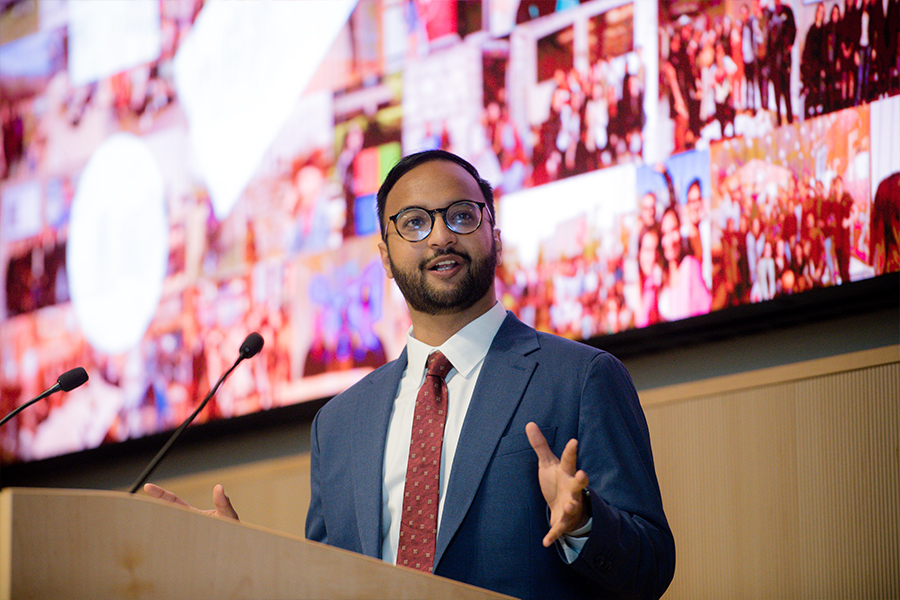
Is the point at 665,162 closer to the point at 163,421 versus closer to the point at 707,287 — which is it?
the point at 707,287

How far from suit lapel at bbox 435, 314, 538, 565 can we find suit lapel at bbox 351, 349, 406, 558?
0.18 meters

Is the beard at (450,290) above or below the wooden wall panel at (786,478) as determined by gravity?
above

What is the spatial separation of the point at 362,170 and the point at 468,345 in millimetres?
1600

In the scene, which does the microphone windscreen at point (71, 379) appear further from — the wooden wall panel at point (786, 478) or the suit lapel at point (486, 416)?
the wooden wall panel at point (786, 478)

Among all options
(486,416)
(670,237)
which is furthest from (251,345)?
(670,237)

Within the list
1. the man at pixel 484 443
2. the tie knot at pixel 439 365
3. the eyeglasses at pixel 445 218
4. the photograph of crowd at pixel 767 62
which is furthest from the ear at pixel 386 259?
the photograph of crowd at pixel 767 62

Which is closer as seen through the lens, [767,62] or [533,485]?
[533,485]

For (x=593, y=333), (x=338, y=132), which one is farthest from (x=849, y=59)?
(x=338, y=132)

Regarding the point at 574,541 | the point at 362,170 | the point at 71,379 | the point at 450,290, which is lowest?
the point at 574,541

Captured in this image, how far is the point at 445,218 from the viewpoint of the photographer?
2.18m

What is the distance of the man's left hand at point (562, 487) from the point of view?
156cm

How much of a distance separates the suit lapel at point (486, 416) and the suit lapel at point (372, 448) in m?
0.18

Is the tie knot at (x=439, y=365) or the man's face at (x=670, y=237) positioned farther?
the man's face at (x=670, y=237)

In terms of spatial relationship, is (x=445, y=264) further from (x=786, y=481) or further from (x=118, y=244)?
(x=118, y=244)
